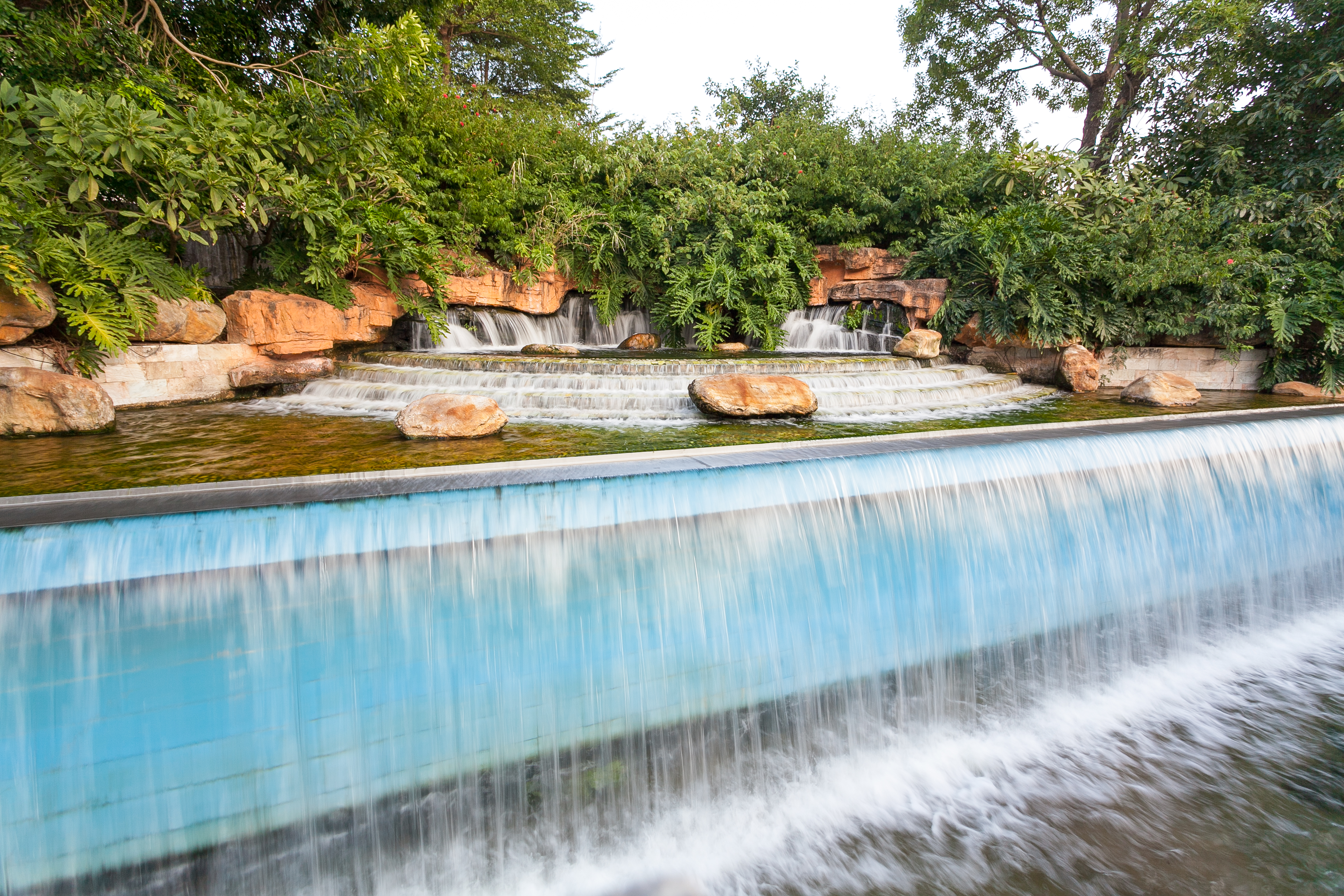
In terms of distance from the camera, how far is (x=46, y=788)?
6.26ft

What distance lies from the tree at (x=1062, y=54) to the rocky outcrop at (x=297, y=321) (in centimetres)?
1435

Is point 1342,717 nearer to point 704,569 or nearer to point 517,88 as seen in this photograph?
point 704,569

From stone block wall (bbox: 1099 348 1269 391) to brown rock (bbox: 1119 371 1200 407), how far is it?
174cm

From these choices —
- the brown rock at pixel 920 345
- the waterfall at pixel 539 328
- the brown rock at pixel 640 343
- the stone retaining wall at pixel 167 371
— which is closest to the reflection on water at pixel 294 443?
the stone retaining wall at pixel 167 371

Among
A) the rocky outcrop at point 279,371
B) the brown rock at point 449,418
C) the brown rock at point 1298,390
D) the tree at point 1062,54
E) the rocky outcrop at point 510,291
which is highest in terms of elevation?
the tree at point 1062,54

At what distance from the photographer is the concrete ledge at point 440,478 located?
2.20m

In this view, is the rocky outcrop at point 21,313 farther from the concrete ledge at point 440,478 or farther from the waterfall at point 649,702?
the waterfall at point 649,702

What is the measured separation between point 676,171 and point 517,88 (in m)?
13.3

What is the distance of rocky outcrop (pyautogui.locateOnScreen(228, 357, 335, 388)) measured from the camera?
6551 millimetres

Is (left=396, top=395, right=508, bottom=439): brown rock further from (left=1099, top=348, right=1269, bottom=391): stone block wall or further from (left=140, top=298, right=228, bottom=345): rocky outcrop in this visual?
(left=1099, top=348, right=1269, bottom=391): stone block wall

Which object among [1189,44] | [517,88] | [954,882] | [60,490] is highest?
[517,88]

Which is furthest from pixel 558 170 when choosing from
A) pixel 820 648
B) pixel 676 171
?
pixel 820 648

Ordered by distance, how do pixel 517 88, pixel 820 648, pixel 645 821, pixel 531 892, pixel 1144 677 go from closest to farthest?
pixel 531 892 < pixel 645 821 < pixel 820 648 < pixel 1144 677 < pixel 517 88

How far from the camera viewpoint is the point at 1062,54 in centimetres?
1484
